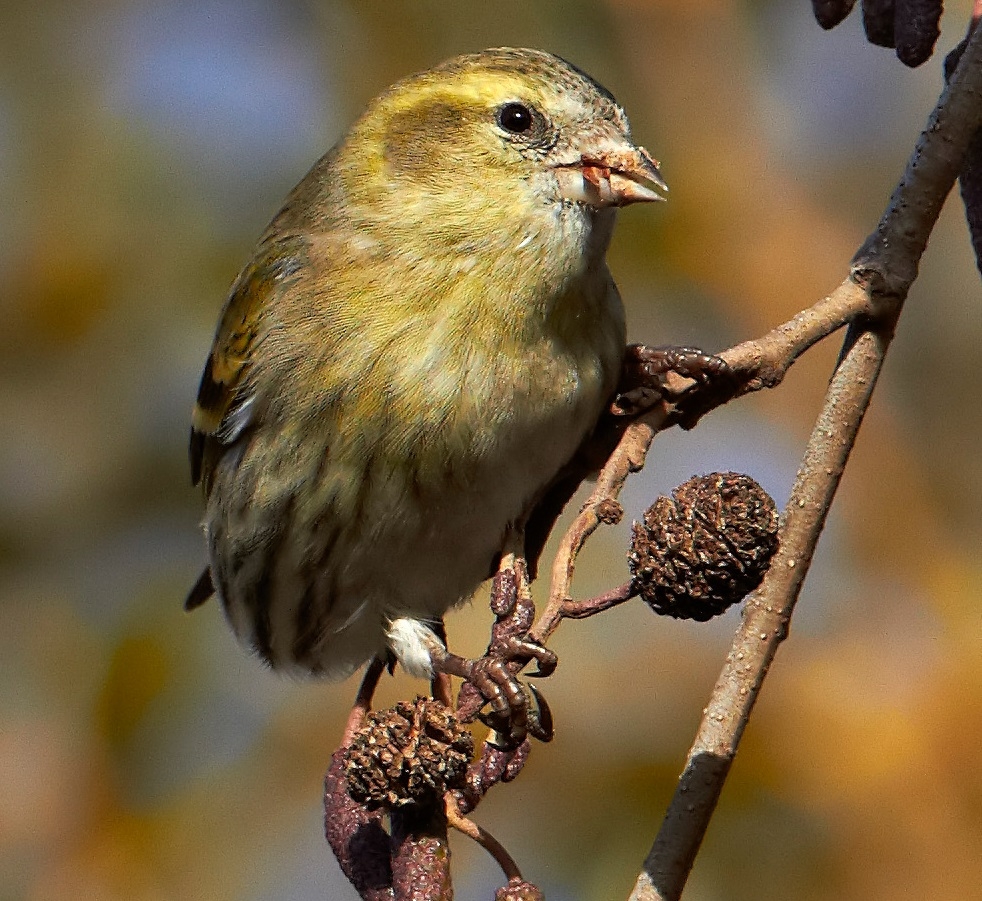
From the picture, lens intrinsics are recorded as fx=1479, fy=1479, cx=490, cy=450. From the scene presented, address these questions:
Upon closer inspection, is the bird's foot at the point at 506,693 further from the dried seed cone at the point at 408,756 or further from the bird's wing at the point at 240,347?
the bird's wing at the point at 240,347

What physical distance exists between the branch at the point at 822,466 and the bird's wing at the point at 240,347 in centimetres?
105

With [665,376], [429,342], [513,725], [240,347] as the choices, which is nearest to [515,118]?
[429,342]

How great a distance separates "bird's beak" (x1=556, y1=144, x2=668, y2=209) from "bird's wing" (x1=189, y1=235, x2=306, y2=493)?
484mm

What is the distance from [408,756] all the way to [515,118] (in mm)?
1032

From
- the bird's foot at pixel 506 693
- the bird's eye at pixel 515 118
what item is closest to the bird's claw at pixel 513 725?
the bird's foot at pixel 506 693

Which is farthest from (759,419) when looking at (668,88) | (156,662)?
(156,662)

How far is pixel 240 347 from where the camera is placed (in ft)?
7.89

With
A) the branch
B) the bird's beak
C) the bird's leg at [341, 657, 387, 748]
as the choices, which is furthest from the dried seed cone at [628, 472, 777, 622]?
the bird's leg at [341, 657, 387, 748]

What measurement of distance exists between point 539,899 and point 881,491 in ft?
5.43

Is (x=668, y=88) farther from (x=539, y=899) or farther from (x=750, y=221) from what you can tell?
(x=539, y=899)

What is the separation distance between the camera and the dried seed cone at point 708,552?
1.32m

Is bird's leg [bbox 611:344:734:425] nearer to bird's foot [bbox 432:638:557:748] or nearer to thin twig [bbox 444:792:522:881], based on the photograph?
bird's foot [bbox 432:638:557:748]

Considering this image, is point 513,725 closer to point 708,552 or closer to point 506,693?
point 506,693

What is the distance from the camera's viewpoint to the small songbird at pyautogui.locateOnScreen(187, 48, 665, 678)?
6.51ft
